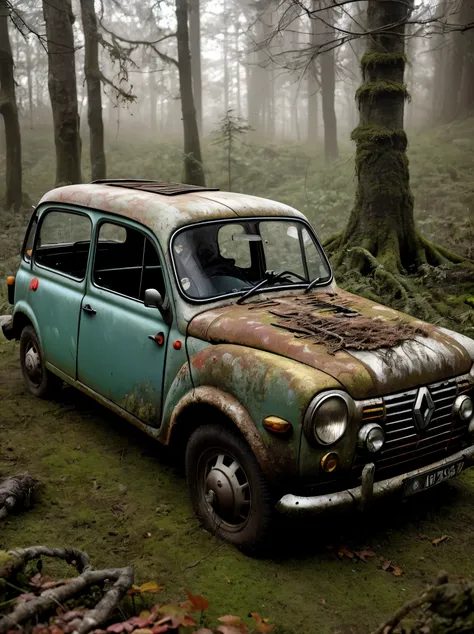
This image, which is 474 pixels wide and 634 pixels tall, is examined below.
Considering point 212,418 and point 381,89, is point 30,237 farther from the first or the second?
point 381,89

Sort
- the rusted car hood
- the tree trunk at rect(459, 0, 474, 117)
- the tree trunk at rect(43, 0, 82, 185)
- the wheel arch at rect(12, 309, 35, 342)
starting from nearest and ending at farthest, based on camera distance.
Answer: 1. the rusted car hood
2. the wheel arch at rect(12, 309, 35, 342)
3. the tree trunk at rect(43, 0, 82, 185)
4. the tree trunk at rect(459, 0, 474, 117)

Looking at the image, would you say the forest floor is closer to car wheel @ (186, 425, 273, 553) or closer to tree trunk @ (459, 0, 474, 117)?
car wheel @ (186, 425, 273, 553)

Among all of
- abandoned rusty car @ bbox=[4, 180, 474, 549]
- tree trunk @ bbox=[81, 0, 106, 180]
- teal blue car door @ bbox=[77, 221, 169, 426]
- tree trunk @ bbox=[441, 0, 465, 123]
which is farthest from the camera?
tree trunk @ bbox=[441, 0, 465, 123]

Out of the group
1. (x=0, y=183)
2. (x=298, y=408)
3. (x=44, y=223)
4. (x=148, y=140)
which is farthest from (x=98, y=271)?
(x=148, y=140)

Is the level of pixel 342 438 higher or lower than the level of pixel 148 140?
lower

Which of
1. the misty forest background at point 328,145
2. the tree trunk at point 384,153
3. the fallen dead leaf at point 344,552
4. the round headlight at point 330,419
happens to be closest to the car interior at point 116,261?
the round headlight at point 330,419

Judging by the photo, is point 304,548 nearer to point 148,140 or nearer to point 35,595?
point 35,595

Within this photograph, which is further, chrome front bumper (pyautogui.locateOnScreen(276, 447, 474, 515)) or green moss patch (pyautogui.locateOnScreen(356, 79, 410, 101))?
green moss patch (pyautogui.locateOnScreen(356, 79, 410, 101))

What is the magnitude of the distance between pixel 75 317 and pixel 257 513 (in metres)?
2.62

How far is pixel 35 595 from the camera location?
9.88ft

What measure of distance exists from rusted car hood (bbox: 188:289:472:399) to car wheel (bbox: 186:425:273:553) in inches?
25.7

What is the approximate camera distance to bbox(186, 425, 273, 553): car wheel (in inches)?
148

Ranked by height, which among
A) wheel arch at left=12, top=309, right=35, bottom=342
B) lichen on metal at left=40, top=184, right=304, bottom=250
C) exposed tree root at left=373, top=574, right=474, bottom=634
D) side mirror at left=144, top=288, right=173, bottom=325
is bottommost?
exposed tree root at left=373, top=574, right=474, bottom=634

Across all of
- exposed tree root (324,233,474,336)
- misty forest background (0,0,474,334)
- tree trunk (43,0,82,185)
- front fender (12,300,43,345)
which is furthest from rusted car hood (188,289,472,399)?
tree trunk (43,0,82,185)
